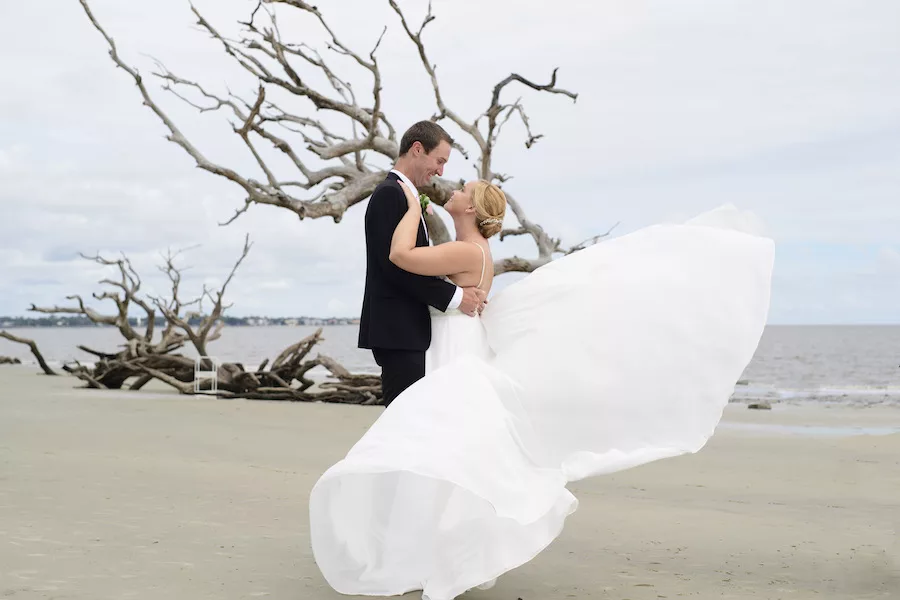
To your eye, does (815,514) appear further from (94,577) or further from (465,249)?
(94,577)

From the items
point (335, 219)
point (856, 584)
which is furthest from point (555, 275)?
point (335, 219)

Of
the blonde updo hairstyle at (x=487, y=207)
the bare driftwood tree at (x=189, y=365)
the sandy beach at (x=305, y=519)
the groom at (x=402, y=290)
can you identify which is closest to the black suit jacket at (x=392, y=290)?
the groom at (x=402, y=290)

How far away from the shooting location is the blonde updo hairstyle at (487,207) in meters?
4.18

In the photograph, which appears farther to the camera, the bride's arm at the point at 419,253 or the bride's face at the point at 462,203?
the bride's face at the point at 462,203

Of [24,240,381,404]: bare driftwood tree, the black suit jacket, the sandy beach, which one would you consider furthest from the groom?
[24,240,381,404]: bare driftwood tree

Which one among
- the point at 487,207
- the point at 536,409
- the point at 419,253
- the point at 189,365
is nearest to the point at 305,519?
the point at 536,409

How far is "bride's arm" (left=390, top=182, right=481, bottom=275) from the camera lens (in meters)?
3.94

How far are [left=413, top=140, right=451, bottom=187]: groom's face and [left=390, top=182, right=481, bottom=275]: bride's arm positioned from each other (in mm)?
159

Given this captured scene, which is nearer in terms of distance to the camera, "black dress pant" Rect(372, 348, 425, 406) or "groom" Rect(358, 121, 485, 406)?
"groom" Rect(358, 121, 485, 406)

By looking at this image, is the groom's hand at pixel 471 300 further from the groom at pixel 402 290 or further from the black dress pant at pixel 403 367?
the black dress pant at pixel 403 367

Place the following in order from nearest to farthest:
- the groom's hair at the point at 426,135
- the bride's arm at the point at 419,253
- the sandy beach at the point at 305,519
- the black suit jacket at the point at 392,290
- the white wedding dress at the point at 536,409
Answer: the white wedding dress at the point at 536,409, the bride's arm at the point at 419,253, the black suit jacket at the point at 392,290, the groom's hair at the point at 426,135, the sandy beach at the point at 305,519

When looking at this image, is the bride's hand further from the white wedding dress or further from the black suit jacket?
the white wedding dress

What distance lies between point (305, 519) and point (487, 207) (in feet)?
9.01

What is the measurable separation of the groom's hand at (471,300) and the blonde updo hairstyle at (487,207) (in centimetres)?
29
